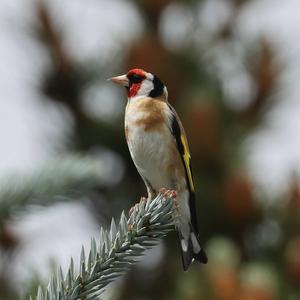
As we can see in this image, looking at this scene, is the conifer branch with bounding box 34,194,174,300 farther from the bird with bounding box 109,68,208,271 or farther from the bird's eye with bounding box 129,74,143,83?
the bird's eye with bounding box 129,74,143,83

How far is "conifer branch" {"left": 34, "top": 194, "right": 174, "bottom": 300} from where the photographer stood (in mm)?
1516

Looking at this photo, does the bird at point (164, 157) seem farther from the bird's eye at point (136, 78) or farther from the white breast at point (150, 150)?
the bird's eye at point (136, 78)

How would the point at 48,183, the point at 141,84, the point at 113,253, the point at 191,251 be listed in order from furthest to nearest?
the point at 141,84, the point at 191,251, the point at 48,183, the point at 113,253

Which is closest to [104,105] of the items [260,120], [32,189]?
[260,120]

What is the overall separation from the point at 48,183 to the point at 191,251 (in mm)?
878

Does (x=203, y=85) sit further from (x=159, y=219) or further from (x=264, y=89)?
(x=159, y=219)

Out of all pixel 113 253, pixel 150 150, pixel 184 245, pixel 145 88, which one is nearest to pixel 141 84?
pixel 145 88

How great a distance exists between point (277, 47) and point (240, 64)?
36 cm

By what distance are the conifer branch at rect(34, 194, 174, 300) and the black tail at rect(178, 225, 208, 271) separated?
93 cm

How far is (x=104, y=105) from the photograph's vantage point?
548cm

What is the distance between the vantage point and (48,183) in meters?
2.23

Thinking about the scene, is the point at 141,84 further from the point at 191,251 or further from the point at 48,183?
the point at 48,183

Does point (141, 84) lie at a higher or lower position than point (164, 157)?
higher

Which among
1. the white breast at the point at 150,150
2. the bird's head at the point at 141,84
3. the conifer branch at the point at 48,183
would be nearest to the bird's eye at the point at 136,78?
the bird's head at the point at 141,84
